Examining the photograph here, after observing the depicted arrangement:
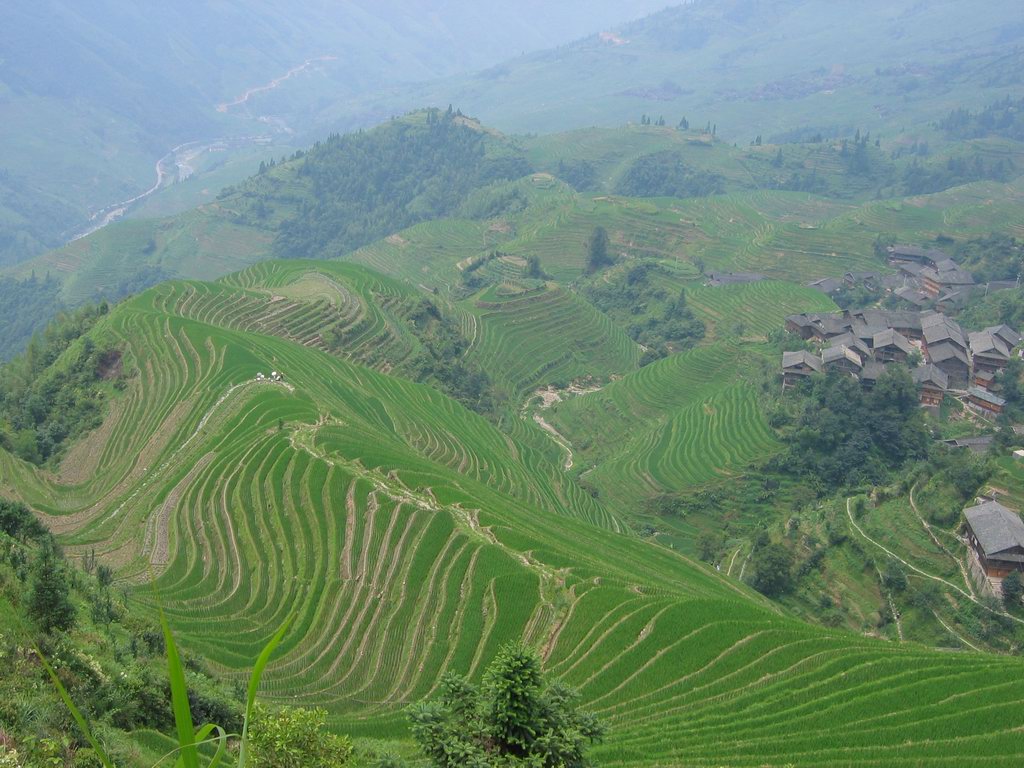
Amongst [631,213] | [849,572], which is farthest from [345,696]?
[631,213]

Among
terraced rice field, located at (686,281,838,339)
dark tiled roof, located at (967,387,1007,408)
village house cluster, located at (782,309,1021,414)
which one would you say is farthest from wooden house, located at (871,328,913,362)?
terraced rice field, located at (686,281,838,339)

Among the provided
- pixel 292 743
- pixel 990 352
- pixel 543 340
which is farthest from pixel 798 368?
pixel 292 743

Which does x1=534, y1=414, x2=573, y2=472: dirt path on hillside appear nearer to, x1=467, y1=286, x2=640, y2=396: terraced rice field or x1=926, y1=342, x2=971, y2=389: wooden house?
x1=467, y1=286, x2=640, y2=396: terraced rice field

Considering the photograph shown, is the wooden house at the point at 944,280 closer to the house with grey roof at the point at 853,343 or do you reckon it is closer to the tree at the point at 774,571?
the house with grey roof at the point at 853,343

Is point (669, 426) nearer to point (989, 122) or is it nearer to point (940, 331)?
point (940, 331)

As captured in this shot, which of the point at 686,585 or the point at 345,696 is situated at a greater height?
the point at 345,696

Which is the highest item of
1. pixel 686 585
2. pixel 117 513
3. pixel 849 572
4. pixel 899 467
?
pixel 117 513

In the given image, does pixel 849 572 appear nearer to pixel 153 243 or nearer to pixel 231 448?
pixel 231 448
